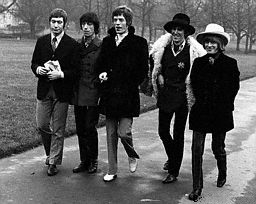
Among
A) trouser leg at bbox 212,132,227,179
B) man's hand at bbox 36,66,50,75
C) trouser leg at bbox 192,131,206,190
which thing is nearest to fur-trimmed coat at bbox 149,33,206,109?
trouser leg at bbox 192,131,206,190

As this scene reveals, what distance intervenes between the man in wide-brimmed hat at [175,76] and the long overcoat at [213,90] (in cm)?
18

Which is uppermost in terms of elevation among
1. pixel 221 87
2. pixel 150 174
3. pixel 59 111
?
pixel 221 87

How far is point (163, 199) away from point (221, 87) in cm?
136

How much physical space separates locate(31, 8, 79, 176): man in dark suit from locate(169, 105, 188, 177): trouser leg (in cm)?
133

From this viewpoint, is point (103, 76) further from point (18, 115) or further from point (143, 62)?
point (18, 115)

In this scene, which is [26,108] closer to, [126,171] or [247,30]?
[126,171]

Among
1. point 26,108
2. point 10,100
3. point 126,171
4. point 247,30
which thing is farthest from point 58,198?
point 247,30

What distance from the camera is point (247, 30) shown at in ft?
182

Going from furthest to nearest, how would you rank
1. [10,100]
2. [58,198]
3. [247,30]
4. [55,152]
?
1. [247,30]
2. [10,100]
3. [55,152]
4. [58,198]

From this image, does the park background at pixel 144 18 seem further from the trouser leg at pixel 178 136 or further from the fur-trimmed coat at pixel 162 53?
the trouser leg at pixel 178 136

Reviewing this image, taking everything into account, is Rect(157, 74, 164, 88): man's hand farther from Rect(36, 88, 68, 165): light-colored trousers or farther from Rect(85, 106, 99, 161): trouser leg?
Rect(36, 88, 68, 165): light-colored trousers

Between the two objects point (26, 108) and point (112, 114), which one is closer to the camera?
point (112, 114)

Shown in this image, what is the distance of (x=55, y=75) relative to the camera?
5316 millimetres

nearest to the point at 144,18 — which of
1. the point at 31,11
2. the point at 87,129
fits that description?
the point at 31,11
